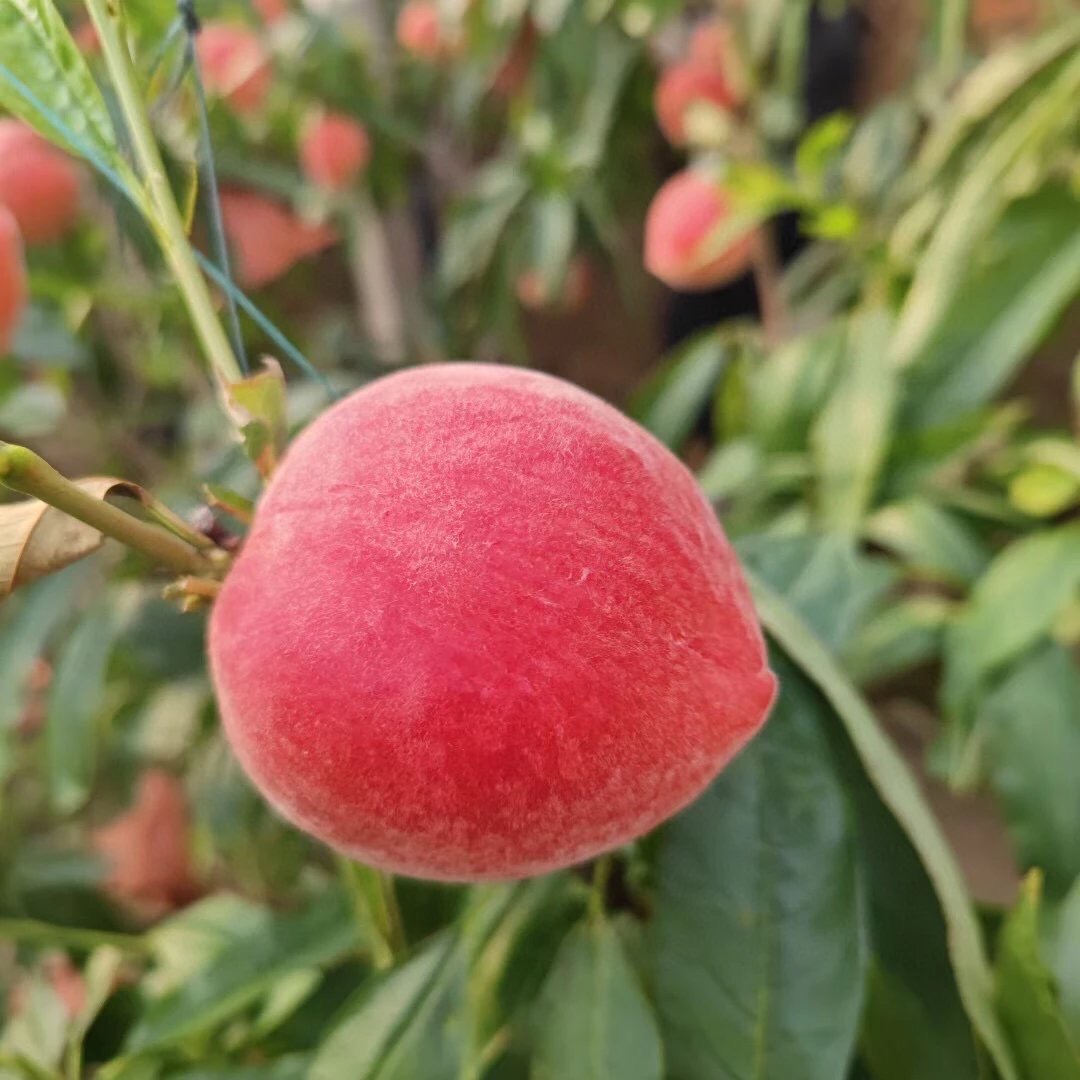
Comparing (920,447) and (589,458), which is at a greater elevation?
(589,458)

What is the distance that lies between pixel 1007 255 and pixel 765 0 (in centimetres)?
35

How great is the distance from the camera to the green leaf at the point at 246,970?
0.39m

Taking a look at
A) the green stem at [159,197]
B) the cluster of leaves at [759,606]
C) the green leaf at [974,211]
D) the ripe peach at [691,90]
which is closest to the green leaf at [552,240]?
the cluster of leaves at [759,606]

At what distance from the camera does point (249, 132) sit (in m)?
0.95

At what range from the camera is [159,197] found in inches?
10.3

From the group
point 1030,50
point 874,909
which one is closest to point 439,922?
point 874,909

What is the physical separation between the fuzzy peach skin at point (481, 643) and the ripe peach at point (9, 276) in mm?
285

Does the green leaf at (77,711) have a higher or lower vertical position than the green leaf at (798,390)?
lower

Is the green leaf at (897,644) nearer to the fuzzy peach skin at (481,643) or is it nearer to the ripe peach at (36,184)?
the fuzzy peach skin at (481,643)

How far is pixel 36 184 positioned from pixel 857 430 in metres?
0.61

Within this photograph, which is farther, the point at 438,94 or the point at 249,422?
the point at 438,94

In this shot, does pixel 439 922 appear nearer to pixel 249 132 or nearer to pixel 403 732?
pixel 403 732

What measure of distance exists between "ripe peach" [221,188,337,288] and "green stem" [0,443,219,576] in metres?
0.63

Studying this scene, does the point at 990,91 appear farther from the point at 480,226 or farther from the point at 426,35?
the point at 426,35
